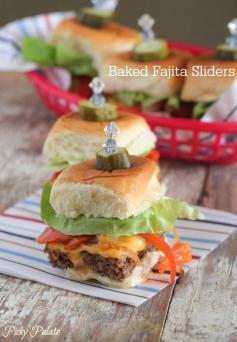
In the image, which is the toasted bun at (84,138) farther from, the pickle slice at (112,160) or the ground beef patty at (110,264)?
the ground beef patty at (110,264)

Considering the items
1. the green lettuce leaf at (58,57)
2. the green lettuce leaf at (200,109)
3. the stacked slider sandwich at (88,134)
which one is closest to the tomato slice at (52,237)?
the stacked slider sandwich at (88,134)

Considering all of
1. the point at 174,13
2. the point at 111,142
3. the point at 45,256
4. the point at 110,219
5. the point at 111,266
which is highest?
the point at 111,142

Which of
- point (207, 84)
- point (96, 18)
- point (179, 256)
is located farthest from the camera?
point (96, 18)

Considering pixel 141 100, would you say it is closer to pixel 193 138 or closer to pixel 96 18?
pixel 193 138

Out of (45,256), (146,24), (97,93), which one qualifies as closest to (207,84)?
(146,24)

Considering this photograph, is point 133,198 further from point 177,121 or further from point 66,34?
point 66,34
